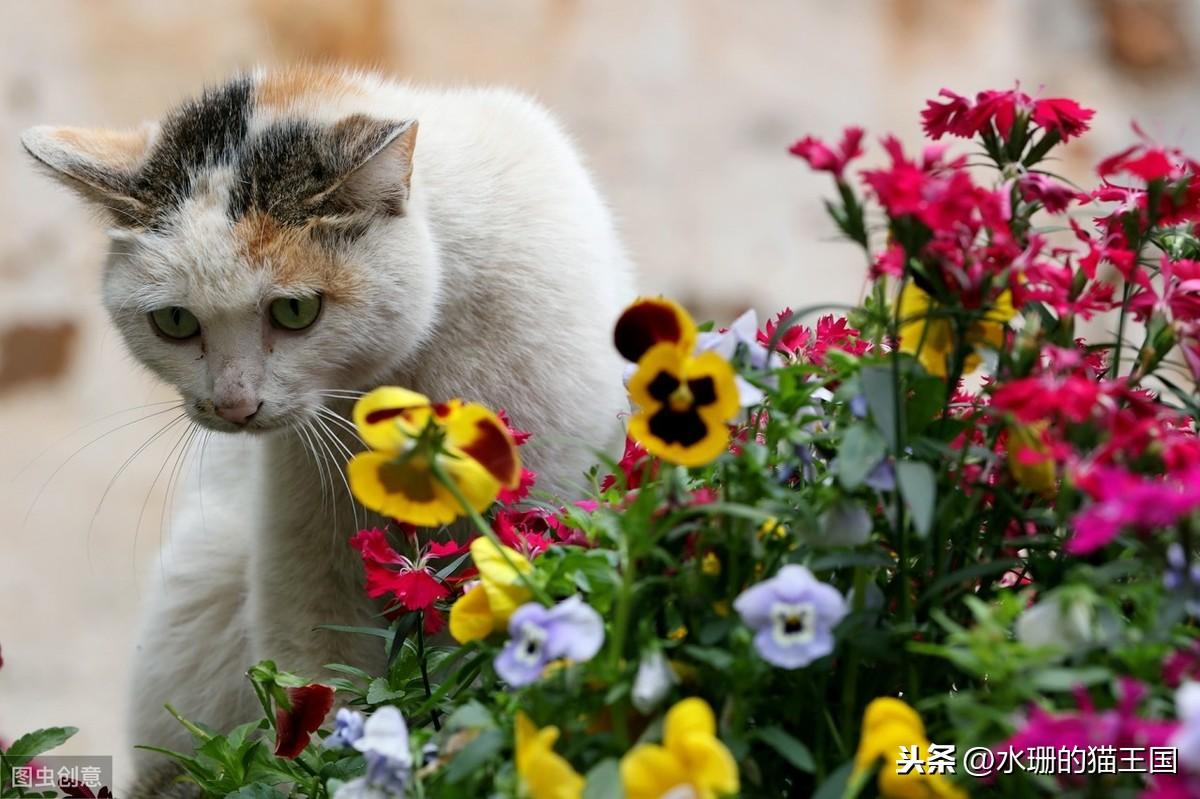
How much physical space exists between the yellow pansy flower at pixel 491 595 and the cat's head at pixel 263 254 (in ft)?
1.19

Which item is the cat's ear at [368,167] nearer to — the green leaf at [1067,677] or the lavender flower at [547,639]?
the lavender flower at [547,639]

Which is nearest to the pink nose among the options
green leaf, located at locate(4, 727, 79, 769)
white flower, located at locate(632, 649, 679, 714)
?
green leaf, located at locate(4, 727, 79, 769)

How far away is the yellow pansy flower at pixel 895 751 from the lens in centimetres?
49

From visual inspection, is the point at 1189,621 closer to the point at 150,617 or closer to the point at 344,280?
Answer: the point at 344,280

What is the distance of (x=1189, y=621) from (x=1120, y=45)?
6.51 feet

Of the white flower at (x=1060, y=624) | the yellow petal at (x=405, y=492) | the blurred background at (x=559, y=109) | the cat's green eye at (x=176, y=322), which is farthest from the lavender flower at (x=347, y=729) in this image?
the blurred background at (x=559, y=109)

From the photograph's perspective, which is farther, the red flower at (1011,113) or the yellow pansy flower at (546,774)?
the red flower at (1011,113)

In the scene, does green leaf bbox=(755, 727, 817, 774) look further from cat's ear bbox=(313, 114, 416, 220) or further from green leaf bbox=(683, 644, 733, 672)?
cat's ear bbox=(313, 114, 416, 220)

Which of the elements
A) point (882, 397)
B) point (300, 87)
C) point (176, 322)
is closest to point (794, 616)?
point (882, 397)

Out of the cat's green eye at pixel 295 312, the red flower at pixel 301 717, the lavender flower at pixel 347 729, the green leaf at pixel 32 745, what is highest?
the cat's green eye at pixel 295 312

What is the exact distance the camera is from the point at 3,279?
2242 millimetres

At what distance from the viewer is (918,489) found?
511 mm

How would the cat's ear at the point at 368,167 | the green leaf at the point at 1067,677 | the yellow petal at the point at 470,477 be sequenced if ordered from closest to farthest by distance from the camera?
the green leaf at the point at 1067,677 → the yellow petal at the point at 470,477 → the cat's ear at the point at 368,167

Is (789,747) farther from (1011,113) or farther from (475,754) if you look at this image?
(1011,113)
